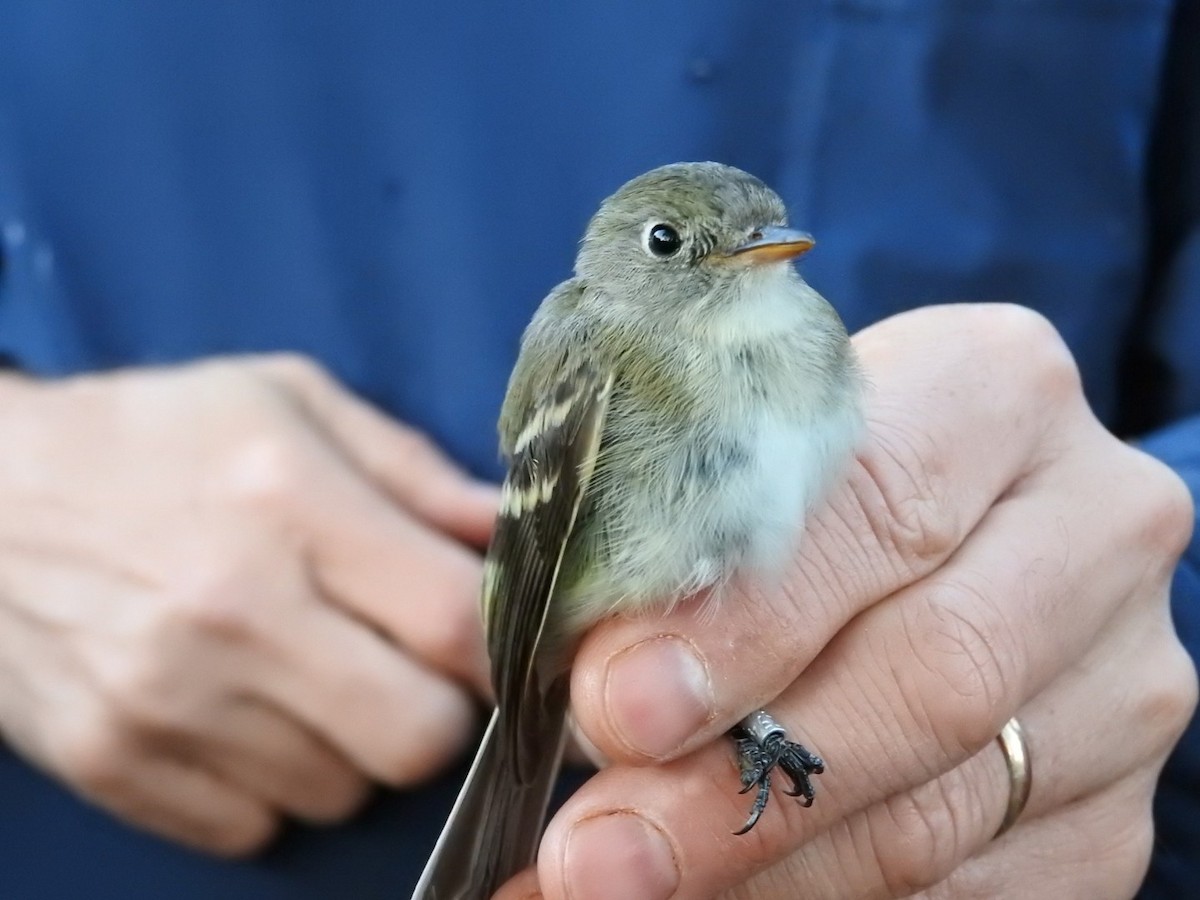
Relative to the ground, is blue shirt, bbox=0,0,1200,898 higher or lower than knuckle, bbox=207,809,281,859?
higher

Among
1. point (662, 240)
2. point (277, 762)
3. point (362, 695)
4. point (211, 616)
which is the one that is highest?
point (662, 240)

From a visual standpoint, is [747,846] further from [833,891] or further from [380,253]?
[380,253]

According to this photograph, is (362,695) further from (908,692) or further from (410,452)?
(908,692)

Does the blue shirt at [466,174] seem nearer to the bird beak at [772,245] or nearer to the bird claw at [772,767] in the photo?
the bird beak at [772,245]

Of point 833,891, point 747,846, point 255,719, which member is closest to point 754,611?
point 747,846

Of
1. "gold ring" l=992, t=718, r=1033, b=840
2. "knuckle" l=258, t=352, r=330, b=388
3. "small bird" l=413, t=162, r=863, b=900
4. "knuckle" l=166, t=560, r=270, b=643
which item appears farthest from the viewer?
"knuckle" l=258, t=352, r=330, b=388

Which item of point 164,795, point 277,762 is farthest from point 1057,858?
point 164,795

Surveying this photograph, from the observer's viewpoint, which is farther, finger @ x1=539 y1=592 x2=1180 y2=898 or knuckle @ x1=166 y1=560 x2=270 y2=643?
knuckle @ x1=166 y1=560 x2=270 y2=643

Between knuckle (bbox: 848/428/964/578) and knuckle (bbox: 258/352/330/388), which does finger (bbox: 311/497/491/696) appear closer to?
knuckle (bbox: 258/352/330/388)

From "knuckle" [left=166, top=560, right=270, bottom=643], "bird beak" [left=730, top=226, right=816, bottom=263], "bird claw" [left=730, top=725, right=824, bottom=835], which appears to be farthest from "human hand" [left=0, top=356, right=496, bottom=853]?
"bird beak" [left=730, top=226, right=816, bottom=263]
